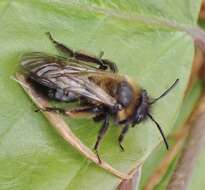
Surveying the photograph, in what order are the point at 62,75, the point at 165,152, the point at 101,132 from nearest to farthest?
the point at 62,75
the point at 101,132
the point at 165,152

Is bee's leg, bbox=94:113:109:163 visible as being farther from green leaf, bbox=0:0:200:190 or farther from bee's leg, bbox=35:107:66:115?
bee's leg, bbox=35:107:66:115

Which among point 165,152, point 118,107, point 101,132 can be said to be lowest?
point 165,152

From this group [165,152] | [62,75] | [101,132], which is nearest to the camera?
[62,75]

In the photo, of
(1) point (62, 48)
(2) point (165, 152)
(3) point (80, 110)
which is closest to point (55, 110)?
(3) point (80, 110)

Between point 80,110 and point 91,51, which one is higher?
point 91,51

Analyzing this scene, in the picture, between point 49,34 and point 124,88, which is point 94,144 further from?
point 49,34

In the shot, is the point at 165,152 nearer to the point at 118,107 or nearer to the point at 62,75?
the point at 118,107

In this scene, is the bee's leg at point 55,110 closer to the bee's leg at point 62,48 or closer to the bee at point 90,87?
the bee at point 90,87

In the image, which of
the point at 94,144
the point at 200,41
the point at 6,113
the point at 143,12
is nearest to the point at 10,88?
the point at 6,113

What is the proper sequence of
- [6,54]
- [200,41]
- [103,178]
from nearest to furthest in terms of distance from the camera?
[6,54] → [103,178] → [200,41]
